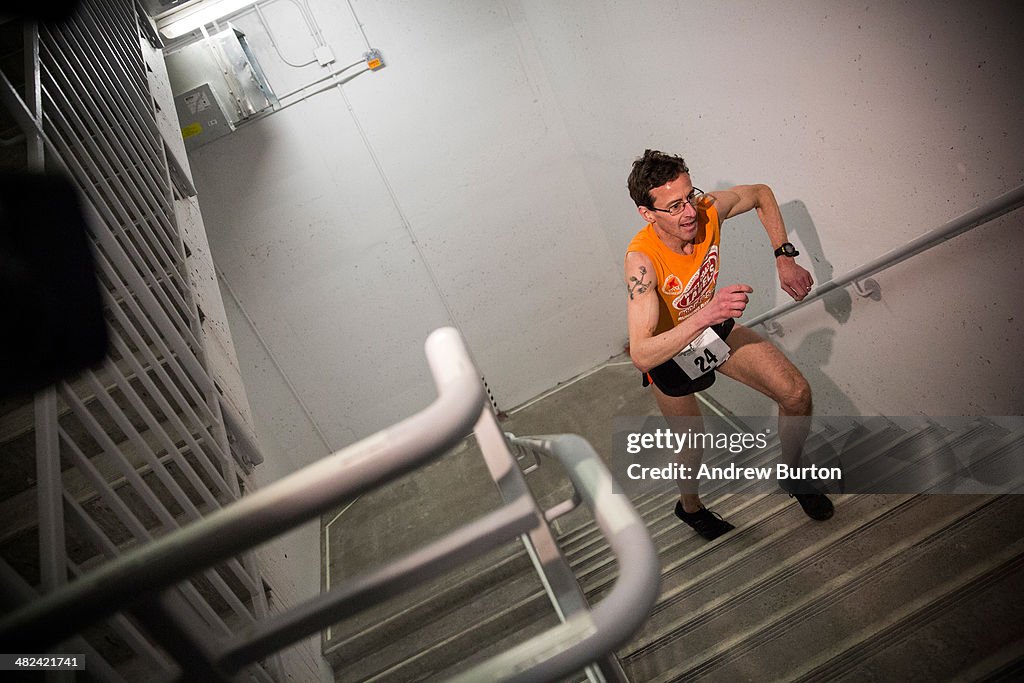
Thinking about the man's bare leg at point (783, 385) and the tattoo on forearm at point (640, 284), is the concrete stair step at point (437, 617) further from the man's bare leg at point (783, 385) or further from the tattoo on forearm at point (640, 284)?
the tattoo on forearm at point (640, 284)

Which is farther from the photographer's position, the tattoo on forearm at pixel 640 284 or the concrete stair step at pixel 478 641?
the concrete stair step at pixel 478 641

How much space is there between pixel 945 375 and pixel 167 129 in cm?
399

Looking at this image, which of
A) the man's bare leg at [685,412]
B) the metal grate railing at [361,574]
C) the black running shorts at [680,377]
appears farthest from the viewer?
the man's bare leg at [685,412]

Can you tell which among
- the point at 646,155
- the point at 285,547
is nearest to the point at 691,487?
the point at 646,155

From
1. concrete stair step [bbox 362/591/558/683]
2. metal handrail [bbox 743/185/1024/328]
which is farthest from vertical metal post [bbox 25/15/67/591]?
metal handrail [bbox 743/185/1024/328]

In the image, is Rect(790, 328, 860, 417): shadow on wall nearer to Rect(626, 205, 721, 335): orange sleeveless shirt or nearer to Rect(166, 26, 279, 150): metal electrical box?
Rect(626, 205, 721, 335): orange sleeveless shirt

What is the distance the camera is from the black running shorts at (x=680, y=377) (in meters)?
2.28

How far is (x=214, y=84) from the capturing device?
4293 mm

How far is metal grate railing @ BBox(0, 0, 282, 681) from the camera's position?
4.06 ft

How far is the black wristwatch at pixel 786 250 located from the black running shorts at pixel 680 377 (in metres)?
0.35

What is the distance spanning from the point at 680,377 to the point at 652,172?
0.79m

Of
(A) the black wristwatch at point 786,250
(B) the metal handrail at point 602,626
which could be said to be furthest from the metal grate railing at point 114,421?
(A) the black wristwatch at point 786,250

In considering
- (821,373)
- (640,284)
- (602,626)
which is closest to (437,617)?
(640,284)

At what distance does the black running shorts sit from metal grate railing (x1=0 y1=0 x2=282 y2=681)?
5.15ft
